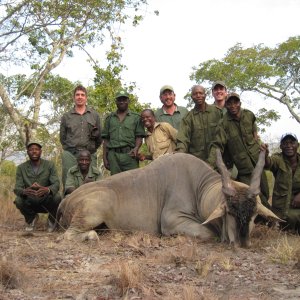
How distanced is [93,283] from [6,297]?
746mm

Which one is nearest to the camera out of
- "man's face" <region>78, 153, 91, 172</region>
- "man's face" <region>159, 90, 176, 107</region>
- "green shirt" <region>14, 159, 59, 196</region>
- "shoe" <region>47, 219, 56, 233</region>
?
"shoe" <region>47, 219, 56, 233</region>

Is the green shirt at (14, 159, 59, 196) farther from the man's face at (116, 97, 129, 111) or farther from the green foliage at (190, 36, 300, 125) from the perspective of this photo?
the green foliage at (190, 36, 300, 125)

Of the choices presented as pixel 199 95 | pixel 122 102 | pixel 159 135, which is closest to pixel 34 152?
pixel 122 102

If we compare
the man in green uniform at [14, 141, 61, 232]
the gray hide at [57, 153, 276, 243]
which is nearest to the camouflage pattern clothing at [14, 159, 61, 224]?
the man in green uniform at [14, 141, 61, 232]

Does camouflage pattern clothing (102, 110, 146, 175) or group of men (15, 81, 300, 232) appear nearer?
group of men (15, 81, 300, 232)

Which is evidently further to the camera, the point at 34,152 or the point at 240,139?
the point at 34,152

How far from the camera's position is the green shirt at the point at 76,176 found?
7926mm

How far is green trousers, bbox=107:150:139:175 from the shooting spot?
8188mm

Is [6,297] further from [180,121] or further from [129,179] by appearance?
[180,121]

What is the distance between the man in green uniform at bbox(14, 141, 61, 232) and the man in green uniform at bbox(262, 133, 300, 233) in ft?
11.0

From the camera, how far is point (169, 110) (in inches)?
328

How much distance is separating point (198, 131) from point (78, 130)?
78.6 inches

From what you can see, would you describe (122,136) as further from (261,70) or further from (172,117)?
(261,70)

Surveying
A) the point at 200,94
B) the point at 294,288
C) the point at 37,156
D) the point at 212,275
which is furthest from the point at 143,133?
the point at 294,288
